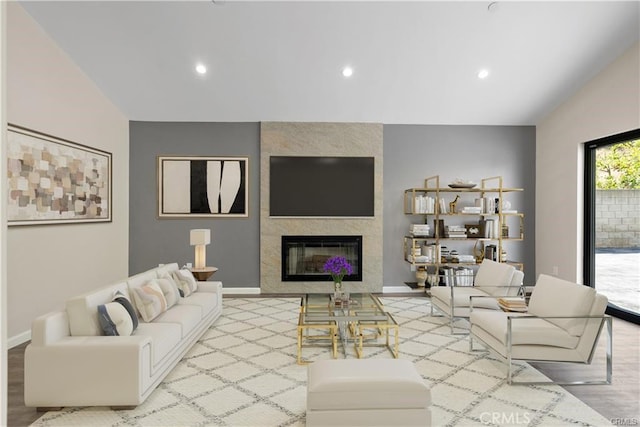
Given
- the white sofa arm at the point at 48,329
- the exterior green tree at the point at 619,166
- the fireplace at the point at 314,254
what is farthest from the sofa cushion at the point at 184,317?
the exterior green tree at the point at 619,166

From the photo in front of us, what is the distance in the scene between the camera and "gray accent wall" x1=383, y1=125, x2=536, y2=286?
6.87m

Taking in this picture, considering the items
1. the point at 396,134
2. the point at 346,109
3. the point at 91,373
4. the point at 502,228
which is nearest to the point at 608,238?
the point at 502,228

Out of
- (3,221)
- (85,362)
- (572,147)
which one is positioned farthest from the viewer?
(572,147)

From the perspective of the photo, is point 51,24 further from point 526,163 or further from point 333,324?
point 526,163

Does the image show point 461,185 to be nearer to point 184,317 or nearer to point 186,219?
point 186,219

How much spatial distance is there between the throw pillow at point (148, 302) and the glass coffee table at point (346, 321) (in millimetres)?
1330

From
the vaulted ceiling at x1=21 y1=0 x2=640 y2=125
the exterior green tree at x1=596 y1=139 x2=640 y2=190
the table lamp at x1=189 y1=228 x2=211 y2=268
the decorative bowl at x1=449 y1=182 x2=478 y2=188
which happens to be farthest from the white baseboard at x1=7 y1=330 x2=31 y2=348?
the exterior green tree at x1=596 y1=139 x2=640 y2=190

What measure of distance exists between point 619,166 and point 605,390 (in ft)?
11.8

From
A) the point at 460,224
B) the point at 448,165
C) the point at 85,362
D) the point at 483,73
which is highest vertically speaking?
the point at 483,73

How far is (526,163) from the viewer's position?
694 centimetres

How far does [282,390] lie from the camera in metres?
3.07

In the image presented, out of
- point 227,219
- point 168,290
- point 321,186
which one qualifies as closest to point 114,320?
point 168,290

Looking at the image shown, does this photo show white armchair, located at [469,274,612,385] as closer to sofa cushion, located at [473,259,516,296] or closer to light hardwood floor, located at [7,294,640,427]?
light hardwood floor, located at [7,294,640,427]

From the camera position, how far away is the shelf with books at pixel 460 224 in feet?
21.3
